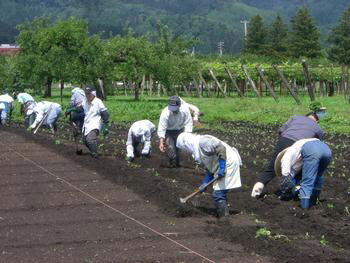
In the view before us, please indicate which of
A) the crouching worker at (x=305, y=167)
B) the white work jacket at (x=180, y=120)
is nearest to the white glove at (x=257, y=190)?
the crouching worker at (x=305, y=167)

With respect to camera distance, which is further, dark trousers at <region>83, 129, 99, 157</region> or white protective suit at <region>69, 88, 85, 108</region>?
white protective suit at <region>69, 88, 85, 108</region>

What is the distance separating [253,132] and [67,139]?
542 cm

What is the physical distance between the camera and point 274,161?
11164 mm

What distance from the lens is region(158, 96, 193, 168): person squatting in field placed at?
13578 mm

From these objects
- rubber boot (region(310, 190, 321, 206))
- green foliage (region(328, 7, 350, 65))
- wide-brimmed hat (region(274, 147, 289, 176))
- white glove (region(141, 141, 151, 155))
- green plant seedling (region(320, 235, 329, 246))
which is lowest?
Answer: green plant seedling (region(320, 235, 329, 246))

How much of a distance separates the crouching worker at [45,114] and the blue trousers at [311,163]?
1199 centimetres

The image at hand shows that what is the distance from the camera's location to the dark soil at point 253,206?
808cm

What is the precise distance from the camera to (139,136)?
14.9 meters

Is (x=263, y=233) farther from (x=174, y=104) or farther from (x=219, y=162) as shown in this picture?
(x=174, y=104)

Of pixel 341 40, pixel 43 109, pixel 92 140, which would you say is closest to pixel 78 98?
pixel 92 140

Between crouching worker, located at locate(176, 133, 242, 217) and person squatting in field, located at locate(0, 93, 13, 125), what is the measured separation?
1606 centimetres

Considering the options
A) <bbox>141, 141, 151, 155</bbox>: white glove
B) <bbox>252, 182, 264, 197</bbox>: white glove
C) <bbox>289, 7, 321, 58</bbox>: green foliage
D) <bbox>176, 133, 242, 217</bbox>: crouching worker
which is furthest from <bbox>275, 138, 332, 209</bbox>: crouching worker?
<bbox>289, 7, 321, 58</bbox>: green foliage

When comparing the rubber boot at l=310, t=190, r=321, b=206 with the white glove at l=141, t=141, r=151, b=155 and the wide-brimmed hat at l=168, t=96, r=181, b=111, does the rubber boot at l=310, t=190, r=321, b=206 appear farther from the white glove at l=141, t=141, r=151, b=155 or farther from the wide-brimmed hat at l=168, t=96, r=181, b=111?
the white glove at l=141, t=141, r=151, b=155

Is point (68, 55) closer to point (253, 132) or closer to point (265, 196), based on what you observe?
point (253, 132)
